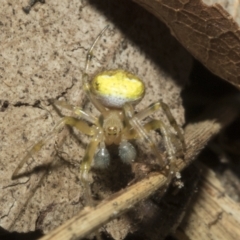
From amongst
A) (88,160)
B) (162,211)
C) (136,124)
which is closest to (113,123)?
(136,124)

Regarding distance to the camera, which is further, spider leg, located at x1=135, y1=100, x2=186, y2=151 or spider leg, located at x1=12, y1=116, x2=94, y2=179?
spider leg, located at x1=135, y1=100, x2=186, y2=151

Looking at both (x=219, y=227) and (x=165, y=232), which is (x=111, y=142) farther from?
(x=219, y=227)

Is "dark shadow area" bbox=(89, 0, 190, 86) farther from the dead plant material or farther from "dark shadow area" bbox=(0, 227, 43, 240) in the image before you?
"dark shadow area" bbox=(0, 227, 43, 240)

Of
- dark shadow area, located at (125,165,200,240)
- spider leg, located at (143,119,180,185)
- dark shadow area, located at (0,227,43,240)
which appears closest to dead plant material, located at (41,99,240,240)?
spider leg, located at (143,119,180,185)

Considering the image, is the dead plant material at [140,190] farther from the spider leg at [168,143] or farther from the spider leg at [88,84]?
the spider leg at [88,84]

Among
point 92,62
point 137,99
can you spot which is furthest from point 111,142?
point 92,62

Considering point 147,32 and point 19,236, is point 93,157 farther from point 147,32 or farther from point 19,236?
point 147,32

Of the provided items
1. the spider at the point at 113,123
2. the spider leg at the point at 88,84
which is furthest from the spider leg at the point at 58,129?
the spider leg at the point at 88,84

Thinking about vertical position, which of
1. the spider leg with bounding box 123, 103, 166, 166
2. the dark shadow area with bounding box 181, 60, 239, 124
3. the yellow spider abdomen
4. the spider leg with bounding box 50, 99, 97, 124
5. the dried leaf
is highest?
the dried leaf
